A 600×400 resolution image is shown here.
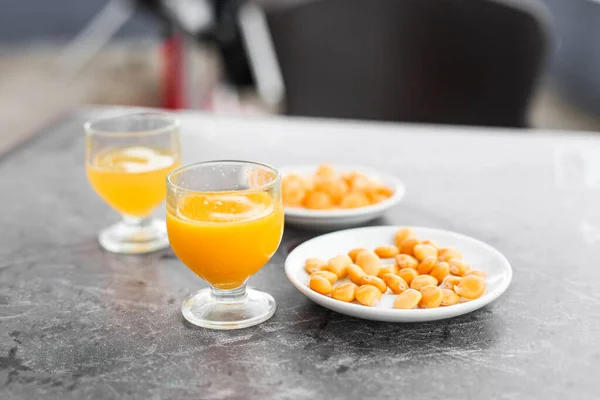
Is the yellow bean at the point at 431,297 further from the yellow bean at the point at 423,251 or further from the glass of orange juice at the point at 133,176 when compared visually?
the glass of orange juice at the point at 133,176

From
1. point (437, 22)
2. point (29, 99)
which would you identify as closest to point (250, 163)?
point (437, 22)

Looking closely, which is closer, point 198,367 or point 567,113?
point 198,367

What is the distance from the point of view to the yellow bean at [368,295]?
3.04 ft

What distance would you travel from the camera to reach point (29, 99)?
185 inches

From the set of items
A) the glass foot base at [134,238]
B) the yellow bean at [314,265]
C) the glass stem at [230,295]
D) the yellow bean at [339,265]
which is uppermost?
the yellow bean at [339,265]

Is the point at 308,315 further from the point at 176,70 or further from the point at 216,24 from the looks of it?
the point at 176,70

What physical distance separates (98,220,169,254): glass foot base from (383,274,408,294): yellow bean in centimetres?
35

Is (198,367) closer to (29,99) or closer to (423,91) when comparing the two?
(423,91)

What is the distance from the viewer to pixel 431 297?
916 millimetres

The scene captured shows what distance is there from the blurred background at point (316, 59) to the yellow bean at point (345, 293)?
3.60 feet

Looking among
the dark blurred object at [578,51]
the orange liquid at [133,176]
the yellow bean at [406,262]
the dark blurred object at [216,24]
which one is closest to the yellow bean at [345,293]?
the yellow bean at [406,262]

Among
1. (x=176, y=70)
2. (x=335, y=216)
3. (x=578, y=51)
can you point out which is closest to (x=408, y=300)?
(x=335, y=216)

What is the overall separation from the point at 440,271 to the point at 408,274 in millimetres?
40

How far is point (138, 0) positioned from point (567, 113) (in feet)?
7.19
